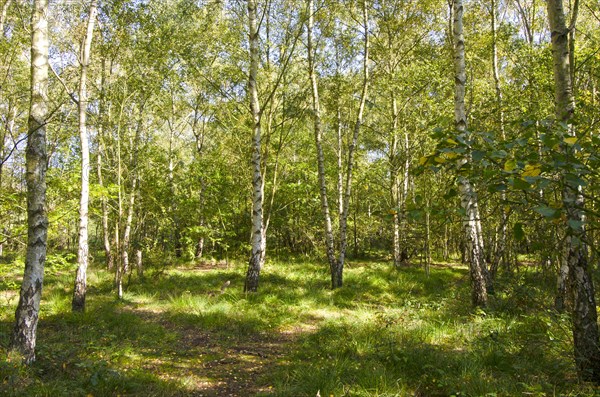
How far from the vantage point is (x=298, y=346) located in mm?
5988

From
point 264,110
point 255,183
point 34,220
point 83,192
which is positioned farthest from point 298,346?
point 264,110

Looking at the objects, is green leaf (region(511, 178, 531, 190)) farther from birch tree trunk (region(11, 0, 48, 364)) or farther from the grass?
birch tree trunk (region(11, 0, 48, 364))

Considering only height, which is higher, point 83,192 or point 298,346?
point 83,192

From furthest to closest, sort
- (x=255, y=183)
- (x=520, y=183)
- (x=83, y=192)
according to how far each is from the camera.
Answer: (x=255, y=183) → (x=83, y=192) → (x=520, y=183)

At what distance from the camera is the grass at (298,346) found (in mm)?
4023

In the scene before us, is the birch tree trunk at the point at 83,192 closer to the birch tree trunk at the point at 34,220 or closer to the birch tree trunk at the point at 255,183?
the birch tree trunk at the point at 255,183

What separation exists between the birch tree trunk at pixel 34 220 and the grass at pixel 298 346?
1.21 feet

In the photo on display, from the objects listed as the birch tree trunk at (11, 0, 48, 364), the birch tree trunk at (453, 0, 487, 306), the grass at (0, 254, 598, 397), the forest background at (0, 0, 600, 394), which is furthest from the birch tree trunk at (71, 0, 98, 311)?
A: the birch tree trunk at (453, 0, 487, 306)

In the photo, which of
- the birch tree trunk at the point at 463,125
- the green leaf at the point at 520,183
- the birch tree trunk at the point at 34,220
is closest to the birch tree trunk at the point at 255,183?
the birch tree trunk at the point at 463,125

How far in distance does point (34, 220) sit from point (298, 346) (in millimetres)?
4231

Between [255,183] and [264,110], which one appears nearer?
[255,183]

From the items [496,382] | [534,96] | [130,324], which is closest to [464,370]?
[496,382]

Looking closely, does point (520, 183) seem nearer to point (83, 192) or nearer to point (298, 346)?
point (298, 346)

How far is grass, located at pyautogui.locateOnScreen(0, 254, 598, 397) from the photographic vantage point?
4.02 m
